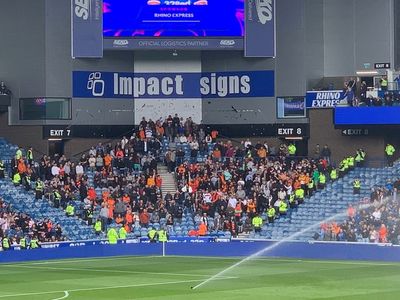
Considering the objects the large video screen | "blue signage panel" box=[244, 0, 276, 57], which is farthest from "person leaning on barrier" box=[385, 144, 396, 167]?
the large video screen

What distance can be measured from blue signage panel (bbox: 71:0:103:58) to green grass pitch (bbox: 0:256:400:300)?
622 inches

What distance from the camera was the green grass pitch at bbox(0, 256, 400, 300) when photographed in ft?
132

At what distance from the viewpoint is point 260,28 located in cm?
7088

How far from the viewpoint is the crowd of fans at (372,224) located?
57.3m

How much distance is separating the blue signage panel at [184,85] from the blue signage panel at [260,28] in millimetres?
2012

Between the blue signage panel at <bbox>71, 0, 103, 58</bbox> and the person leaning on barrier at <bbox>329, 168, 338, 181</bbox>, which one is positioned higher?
the blue signage panel at <bbox>71, 0, 103, 58</bbox>

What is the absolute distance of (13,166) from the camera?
6438 centimetres

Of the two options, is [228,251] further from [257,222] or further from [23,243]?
[23,243]

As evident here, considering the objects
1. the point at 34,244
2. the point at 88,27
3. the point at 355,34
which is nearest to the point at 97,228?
the point at 34,244

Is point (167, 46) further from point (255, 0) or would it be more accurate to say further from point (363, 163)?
point (363, 163)

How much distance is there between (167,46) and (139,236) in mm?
12805

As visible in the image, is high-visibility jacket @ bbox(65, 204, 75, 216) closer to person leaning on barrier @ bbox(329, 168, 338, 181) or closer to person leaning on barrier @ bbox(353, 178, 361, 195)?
person leaning on barrier @ bbox(329, 168, 338, 181)

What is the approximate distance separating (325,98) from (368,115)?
3.84 meters

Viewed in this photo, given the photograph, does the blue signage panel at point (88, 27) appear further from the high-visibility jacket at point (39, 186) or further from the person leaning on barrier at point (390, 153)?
the person leaning on barrier at point (390, 153)
